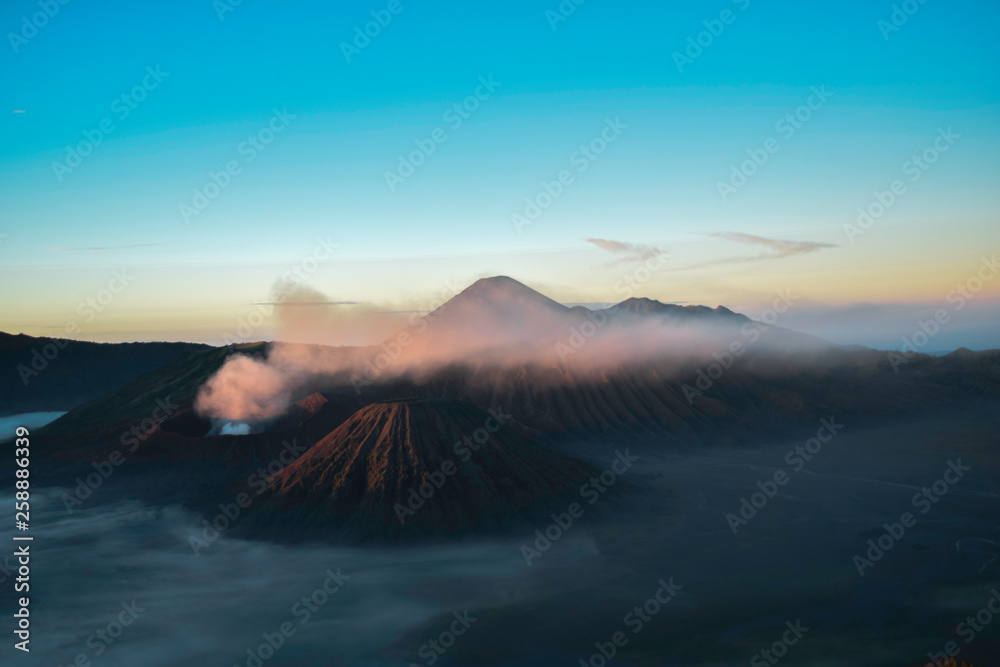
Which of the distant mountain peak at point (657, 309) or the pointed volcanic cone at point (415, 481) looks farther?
the distant mountain peak at point (657, 309)

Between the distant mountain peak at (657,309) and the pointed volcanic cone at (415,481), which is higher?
the distant mountain peak at (657,309)

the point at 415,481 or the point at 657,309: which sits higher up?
the point at 657,309

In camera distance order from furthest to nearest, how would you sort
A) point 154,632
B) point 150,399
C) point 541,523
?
point 150,399 → point 541,523 → point 154,632

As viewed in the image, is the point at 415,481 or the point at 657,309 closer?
the point at 415,481

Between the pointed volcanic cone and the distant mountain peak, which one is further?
the distant mountain peak

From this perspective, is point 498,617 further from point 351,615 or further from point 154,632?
point 154,632

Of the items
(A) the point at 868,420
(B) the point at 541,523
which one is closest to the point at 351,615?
(B) the point at 541,523

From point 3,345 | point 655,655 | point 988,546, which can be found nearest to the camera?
point 655,655

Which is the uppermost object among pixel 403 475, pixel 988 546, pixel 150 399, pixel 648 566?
pixel 150 399
